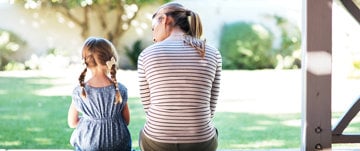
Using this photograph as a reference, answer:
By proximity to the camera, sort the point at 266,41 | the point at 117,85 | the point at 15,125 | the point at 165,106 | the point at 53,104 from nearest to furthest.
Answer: the point at 165,106, the point at 117,85, the point at 15,125, the point at 53,104, the point at 266,41

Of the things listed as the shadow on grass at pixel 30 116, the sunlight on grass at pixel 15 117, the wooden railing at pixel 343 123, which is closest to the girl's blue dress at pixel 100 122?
the wooden railing at pixel 343 123

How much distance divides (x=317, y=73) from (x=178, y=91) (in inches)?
41.6

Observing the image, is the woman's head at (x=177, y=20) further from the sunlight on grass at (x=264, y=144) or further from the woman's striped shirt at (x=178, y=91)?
the sunlight on grass at (x=264, y=144)

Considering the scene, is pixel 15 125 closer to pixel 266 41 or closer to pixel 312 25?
pixel 312 25

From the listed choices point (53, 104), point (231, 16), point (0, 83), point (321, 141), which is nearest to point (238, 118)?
point (53, 104)

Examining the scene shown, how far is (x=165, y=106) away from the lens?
266cm

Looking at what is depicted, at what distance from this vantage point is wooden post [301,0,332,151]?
3.35 meters

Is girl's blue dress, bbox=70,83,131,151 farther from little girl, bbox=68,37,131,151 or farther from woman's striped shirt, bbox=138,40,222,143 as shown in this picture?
woman's striped shirt, bbox=138,40,222,143

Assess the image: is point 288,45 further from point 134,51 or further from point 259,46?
point 134,51

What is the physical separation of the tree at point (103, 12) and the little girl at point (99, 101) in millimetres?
7917

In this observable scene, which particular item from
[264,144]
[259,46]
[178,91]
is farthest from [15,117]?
[259,46]

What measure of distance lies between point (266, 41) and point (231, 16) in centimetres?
76

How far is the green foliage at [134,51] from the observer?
10531 mm

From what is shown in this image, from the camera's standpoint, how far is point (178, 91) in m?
2.64
